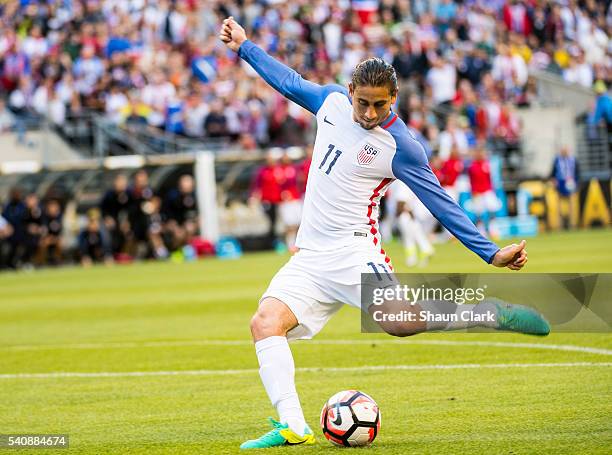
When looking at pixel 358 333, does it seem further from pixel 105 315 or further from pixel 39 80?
pixel 39 80

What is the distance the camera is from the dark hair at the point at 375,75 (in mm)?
7012

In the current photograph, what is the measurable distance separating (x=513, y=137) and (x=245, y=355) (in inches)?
899

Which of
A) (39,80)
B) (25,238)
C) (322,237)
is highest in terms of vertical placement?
(39,80)

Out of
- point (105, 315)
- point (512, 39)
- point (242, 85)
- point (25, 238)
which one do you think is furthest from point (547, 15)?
point (105, 315)

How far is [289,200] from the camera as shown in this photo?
3048 centimetres

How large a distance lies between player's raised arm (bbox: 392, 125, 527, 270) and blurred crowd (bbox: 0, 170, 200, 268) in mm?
23089

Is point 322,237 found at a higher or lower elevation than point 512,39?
lower

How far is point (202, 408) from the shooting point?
29.6 ft

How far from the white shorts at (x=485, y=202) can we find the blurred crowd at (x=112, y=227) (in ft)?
22.3

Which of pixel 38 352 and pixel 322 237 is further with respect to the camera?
pixel 38 352

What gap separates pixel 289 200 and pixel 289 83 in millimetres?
22726

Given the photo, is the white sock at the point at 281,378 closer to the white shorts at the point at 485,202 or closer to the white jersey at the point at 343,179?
the white jersey at the point at 343,179

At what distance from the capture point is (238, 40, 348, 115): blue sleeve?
7680mm

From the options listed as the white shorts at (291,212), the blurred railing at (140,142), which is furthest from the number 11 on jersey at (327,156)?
the blurred railing at (140,142)
